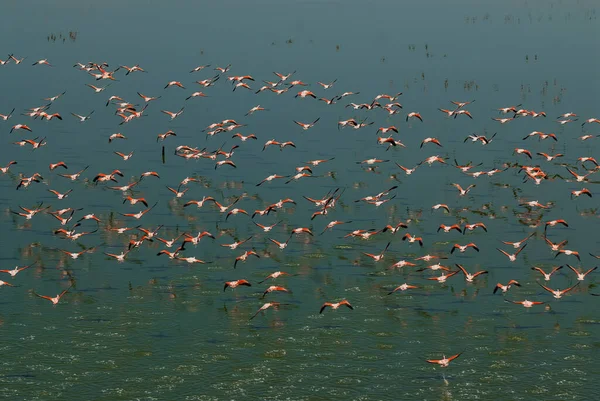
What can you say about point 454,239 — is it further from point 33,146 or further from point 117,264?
point 33,146

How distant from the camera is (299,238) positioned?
6788cm

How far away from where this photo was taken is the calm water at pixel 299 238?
49.7 meters

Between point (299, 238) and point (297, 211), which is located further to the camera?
point (297, 211)

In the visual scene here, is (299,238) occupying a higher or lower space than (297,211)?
lower

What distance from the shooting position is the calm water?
163ft

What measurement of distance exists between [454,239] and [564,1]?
12206 centimetres

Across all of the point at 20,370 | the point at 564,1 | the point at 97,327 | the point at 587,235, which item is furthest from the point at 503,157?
the point at 564,1

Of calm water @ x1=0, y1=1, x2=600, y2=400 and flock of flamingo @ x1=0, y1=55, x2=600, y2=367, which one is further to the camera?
flock of flamingo @ x1=0, y1=55, x2=600, y2=367

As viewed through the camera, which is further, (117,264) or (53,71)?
(53,71)

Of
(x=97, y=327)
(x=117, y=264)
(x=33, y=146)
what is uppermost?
(x=33, y=146)

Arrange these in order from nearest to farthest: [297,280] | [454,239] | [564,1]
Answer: [297,280]
[454,239]
[564,1]

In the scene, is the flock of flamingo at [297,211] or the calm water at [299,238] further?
the flock of flamingo at [297,211]

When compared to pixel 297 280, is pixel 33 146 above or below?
above

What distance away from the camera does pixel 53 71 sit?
11512 cm
